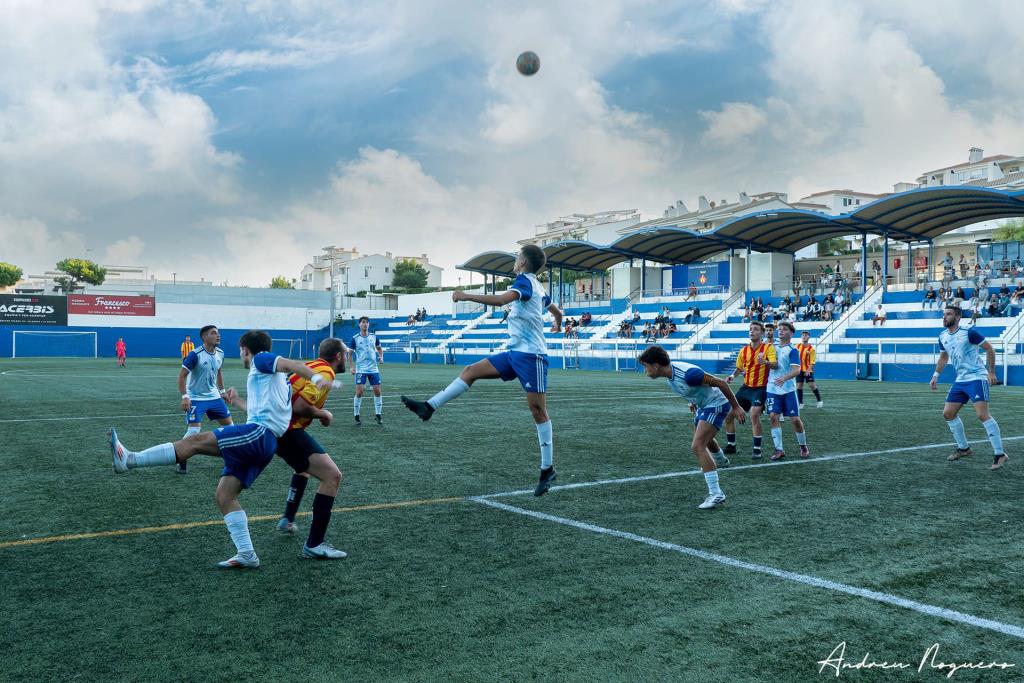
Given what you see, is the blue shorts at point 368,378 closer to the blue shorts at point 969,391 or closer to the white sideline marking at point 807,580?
the white sideline marking at point 807,580

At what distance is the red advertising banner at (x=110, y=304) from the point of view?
200ft

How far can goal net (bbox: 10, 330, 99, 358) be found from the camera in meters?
57.9

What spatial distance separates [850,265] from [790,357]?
5183 cm

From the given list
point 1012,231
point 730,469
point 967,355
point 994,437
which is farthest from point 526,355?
point 1012,231

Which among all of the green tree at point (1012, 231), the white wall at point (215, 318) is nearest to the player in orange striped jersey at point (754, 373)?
the green tree at point (1012, 231)

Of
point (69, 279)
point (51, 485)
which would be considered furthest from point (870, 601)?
point (69, 279)

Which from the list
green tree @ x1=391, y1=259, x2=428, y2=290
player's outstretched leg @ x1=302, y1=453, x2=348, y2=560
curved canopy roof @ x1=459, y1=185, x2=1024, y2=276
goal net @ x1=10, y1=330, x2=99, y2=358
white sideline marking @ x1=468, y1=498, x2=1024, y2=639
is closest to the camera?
white sideline marking @ x1=468, y1=498, x2=1024, y2=639

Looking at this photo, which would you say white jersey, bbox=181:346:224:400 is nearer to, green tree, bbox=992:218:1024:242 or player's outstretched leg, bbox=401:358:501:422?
player's outstretched leg, bbox=401:358:501:422

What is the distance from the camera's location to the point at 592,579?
16.4 feet

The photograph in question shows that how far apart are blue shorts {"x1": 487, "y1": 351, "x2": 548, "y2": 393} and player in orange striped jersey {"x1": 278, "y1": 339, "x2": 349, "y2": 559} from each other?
1.82 m

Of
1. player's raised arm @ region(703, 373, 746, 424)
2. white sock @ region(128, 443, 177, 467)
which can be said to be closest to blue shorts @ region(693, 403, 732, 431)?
player's raised arm @ region(703, 373, 746, 424)

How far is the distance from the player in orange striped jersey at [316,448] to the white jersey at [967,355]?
767cm

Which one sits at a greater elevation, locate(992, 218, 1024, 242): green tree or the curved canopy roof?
locate(992, 218, 1024, 242): green tree

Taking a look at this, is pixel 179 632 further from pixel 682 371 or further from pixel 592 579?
pixel 682 371
